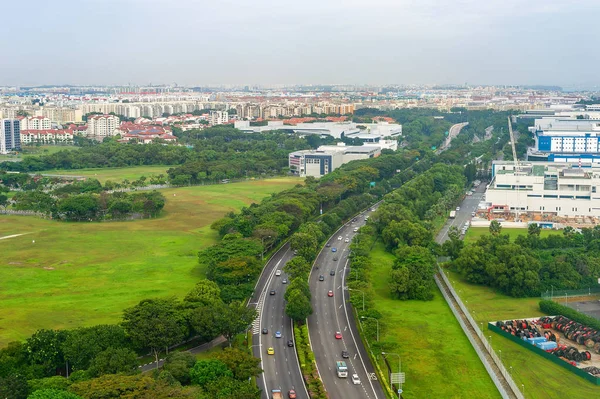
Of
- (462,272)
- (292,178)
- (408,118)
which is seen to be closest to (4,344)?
(462,272)

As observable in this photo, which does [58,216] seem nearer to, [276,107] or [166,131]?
[166,131]

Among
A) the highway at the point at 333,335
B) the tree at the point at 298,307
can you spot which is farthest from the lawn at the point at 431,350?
the tree at the point at 298,307

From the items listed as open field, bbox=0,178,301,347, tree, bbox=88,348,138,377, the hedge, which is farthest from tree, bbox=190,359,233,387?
the hedge

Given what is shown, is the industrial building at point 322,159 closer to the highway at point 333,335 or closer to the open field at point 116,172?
the open field at point 116,172

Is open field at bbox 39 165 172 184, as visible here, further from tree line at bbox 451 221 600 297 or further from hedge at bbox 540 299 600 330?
hedge at bbox 540 299 600 330

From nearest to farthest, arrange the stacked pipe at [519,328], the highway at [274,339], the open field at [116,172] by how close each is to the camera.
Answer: the highway at [274,339]
the stacked pipe at [519,328]
the open field at [116,172]

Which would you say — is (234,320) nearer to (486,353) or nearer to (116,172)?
(486,353)
